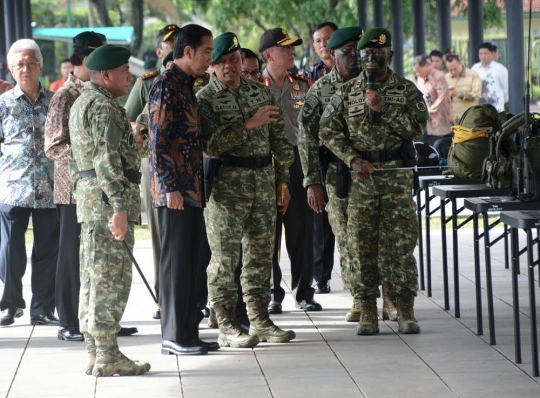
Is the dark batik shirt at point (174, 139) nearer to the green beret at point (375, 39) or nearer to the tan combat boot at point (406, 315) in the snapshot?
the green beret at point (375, 39)

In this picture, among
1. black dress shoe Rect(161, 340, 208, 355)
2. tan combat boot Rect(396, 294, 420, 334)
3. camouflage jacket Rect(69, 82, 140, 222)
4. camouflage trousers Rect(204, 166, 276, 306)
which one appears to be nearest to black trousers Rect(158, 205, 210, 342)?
black dress shoe Rect(161, 340, 208, 355)

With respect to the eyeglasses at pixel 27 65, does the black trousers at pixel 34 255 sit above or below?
below

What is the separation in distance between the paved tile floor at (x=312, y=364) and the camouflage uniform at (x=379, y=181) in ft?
1.42

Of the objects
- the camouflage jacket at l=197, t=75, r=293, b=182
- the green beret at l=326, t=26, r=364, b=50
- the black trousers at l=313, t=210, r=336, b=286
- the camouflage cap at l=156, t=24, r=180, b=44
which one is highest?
the camouflage cap at l=156, t=24, r=180, b=44

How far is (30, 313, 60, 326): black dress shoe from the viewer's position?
8195mm

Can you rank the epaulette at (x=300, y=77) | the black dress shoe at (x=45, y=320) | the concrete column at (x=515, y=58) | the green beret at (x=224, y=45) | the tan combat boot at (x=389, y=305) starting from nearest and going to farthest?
the green beret at (x=224, y=45) → the tan combat boot at (x=389, y=305) → the black dress shoe at (x=45, y=320) → the epaulette at (x=300, y=77) → the concrete column at (x=515, y=58)

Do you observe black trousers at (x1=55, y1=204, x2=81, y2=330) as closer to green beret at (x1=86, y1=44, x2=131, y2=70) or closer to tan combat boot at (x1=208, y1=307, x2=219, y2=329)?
tan combat boot at (x1=208, y1=307, x2=219, y2=329)

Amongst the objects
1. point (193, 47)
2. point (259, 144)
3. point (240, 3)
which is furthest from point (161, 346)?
point (240, 3)

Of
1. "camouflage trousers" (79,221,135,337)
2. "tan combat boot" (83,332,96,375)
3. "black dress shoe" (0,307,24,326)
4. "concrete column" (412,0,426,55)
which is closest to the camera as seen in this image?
"camouflage trousers" (79,221,135,337)

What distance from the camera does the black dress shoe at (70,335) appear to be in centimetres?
757

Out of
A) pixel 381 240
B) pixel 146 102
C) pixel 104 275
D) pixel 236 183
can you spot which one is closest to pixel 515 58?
pixel 146 102

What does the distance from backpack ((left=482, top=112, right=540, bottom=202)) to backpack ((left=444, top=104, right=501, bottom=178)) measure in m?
0.31

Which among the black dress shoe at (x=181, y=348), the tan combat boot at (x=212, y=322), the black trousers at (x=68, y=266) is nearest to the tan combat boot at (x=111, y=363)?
the black dress shoe at (x=181, y=348)

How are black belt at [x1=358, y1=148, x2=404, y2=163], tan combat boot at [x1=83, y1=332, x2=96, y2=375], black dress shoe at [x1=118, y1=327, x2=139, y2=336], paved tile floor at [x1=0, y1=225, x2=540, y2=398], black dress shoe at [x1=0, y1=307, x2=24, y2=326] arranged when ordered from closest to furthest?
paved tile floor at [x1=0, y1=225, x2=540, y2=398] < tan combat boot at [x1=83, y1=332, x2=96, y2=375] < black belt at [x1=358, y1=148, x2=404, y2=163] < black dress shoe at [x1=118, y1=327, x2=139, y2=336] < black dress shoe at [x1=0, y1=307, x2=24, y2=326]
